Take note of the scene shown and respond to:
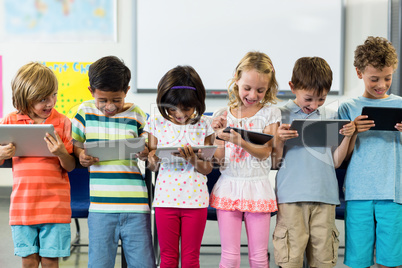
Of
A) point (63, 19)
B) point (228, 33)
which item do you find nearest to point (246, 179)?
point (228, 33)

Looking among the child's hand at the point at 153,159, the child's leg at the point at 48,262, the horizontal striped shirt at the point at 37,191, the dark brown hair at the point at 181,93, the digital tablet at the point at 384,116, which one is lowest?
the child's leg at the point at 48,262

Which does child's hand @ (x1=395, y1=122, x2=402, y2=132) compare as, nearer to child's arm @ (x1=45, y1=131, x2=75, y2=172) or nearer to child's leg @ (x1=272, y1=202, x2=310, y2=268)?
child's leg @ (x1=272, y1=202, x2=310, y2=268)

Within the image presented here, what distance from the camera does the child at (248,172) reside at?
1.70 m

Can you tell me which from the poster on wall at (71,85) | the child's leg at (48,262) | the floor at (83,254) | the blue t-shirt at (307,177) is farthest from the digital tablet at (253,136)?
the poster on wall at (71,85)

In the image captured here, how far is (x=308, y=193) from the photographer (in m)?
1.73

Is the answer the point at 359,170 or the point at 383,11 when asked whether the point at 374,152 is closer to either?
the point at 359,170

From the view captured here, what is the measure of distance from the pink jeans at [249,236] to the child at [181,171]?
105 mm

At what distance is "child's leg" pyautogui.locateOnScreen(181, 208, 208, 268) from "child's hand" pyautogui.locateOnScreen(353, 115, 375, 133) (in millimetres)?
748

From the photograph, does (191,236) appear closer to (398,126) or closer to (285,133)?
(285,133)

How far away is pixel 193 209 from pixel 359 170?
2.50 ft

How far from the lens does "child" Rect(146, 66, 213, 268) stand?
5.47 feet

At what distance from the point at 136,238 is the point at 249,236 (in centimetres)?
47

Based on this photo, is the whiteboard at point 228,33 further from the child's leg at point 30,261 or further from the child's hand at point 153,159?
the child's leg at point 30,261

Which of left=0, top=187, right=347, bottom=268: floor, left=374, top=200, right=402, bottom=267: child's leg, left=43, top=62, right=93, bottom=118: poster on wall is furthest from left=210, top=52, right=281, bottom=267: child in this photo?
left=43, top=62, right=93, bottom=118: poster on wall
